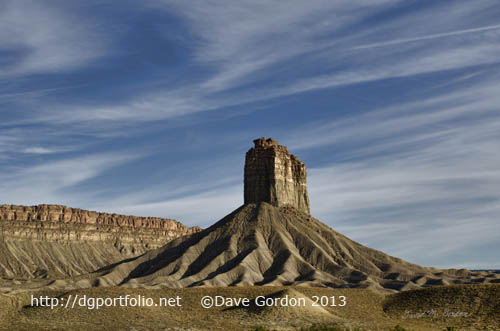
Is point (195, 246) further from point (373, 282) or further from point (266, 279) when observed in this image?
point (373, 282)

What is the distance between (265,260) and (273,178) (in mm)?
33754

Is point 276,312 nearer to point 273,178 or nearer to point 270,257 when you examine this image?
point 270,257

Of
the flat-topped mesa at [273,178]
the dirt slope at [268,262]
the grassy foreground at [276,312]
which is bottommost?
the grassy foreground at [276,312]

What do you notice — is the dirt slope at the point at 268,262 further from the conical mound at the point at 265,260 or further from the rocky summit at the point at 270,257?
the rocky summit at the point at 270,257

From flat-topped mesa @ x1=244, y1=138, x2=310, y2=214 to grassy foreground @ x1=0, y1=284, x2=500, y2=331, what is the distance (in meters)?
86.5

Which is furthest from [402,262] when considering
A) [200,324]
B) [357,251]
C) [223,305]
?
[200,324]

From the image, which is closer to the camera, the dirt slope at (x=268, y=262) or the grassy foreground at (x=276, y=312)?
the grassy foreground at (x=276, y=312)

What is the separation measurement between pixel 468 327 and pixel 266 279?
6900 centimetres

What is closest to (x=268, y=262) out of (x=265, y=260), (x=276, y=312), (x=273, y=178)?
(x=265, y=260)

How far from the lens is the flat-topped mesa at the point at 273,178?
18025 centimetres

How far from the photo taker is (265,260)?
153m

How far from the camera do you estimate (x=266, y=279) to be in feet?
465

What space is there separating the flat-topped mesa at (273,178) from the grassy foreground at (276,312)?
284ft

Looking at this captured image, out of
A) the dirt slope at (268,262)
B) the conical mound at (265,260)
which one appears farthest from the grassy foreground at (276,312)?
the conical mound at (265,260)
